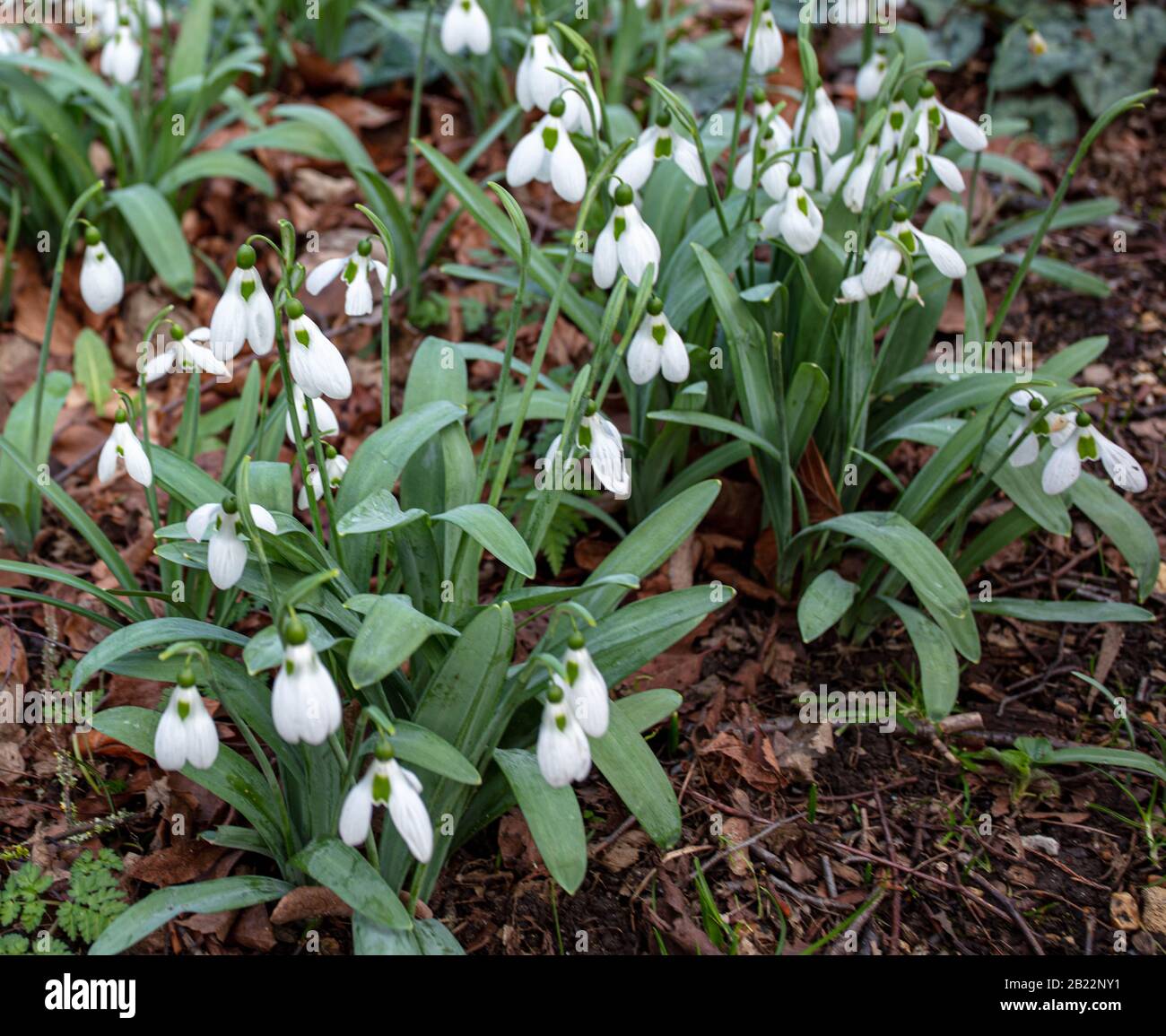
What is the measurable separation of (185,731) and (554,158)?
1.19m

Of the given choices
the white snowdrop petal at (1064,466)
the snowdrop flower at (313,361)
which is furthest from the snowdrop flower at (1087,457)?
the snowdrop flower at (313,361)

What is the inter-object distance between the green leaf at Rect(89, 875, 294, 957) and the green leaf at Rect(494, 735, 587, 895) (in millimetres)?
444

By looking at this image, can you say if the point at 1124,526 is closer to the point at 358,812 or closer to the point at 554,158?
the point at 554,158

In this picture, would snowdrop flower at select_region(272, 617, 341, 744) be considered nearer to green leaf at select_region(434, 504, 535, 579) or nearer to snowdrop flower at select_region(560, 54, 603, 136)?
green leaf at select_region(434, 504, 535, 579)

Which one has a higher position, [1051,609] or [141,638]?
[141,638]

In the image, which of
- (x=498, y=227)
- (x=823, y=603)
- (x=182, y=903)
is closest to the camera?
(x=182, y=903)

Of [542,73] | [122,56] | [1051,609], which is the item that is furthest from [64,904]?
[122,56]

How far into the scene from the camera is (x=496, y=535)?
6.30ft

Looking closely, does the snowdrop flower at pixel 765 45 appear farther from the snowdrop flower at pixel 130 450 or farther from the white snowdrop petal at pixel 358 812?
the white snowdrop petal at pixel 358 812

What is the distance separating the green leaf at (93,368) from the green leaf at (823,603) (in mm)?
2032

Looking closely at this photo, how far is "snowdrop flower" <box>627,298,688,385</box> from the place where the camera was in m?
2.14

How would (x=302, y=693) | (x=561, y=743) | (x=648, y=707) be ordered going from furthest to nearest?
(x=648, y=707)
(x=561, y=743)
(x=302, y=693)

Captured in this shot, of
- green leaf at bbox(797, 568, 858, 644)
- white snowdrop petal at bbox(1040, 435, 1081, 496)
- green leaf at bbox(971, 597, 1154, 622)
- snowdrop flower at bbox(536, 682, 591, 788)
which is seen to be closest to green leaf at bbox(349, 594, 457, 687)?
snowdrop flower at bbox(536, 682, 591, 788)
